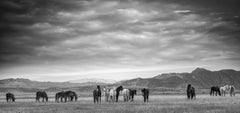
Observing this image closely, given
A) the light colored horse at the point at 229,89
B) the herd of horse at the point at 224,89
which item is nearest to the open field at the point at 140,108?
the light colored horse at the point at 229,89

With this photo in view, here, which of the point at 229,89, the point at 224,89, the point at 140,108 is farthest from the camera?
the point at 224,89

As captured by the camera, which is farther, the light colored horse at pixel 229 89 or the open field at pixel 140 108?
the light colored horse at pixel 229 89

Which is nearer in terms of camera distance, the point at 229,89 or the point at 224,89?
the point at 229,89

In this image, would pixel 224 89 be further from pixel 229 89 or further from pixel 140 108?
pixel 140 108

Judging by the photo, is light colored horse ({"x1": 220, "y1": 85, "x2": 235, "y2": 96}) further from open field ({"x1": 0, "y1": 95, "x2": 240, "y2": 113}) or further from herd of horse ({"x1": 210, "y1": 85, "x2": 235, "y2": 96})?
open field ({"x1": 0, "y1": 95, "x2": 240, "y2": 113})

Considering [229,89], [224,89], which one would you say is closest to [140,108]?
[229,89]

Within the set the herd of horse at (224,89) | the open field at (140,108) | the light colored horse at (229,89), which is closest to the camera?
the open field at (140,108)

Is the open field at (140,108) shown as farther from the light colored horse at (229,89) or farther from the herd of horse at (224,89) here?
the herd of horse at (224,89)

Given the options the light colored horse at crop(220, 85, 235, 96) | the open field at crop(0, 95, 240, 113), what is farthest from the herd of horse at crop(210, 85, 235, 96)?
the open field at crop(0, 95, 240, 113)

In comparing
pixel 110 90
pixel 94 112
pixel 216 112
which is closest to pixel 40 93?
pixel 110 90

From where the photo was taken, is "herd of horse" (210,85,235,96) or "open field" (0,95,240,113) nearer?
"open field" (0,95,240,113)

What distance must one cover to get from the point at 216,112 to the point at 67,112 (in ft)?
39.1

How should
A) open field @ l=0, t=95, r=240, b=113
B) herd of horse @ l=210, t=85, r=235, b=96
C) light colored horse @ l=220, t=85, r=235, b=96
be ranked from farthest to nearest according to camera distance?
1. herd of horse @ l=210, t=85, r=235, b=96
2. light colored horse @ l=220, t=85, r=235, b=96
3. open field @ l=0, t=95, r=240, b=113

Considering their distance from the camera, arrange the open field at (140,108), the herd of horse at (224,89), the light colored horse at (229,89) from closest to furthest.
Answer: the open field at (140,108)
the light colored horse at (229,89)
the herd of horse at (224,89)
